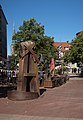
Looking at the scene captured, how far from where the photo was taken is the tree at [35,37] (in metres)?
57.1

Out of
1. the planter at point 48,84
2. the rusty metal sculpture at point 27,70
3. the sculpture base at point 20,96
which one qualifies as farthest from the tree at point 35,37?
the sculpture base at point 20,96

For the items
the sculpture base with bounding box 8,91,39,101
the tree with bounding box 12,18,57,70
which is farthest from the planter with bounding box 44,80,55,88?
the tree with bounding box 12,18,57,70

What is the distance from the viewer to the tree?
57062 mm

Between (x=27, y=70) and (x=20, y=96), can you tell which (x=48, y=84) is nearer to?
(x=27, y=70)

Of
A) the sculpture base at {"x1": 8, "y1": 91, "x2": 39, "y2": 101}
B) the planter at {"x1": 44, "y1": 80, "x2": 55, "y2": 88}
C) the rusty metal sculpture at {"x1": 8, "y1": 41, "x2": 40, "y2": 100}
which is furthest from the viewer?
the planter at {"x1": 44, "y1": 80, "x2": 55, "y2": 88}

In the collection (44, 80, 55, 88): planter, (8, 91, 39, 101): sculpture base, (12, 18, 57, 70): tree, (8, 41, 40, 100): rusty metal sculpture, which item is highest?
(12, 18, 57, 70): tree

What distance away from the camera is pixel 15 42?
59188mm

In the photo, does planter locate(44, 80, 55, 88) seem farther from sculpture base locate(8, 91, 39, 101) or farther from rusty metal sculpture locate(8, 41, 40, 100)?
sculpture base locate(8, 91, 39, 101)

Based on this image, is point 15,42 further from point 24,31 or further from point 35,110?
point 35,110

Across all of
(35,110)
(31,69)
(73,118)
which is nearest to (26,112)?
(35,110)

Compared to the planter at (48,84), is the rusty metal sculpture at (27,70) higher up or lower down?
higher up

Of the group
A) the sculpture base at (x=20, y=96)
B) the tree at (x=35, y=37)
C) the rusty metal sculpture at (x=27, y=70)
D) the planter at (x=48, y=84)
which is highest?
the tree at (x=35, y=37)

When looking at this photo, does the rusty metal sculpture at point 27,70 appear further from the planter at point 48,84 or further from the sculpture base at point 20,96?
the planter at point 48,84

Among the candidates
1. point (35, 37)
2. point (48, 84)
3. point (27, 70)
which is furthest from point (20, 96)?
point (35, 37)
